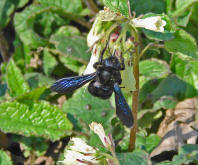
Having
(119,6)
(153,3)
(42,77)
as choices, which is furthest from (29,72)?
(119,6)

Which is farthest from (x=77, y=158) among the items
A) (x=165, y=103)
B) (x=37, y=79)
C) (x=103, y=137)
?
(x=37, y=79)

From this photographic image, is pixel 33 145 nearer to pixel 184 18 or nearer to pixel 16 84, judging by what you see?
pixel 16 84

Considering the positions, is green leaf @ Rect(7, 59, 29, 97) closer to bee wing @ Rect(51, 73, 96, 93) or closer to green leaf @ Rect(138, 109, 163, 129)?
green leaf @ Rect(138, 109, 163, 129)

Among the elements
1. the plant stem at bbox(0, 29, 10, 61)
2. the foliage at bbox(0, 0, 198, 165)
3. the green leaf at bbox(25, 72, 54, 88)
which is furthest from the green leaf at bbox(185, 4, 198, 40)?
the plant stem at bbox(0, 29, 10, 61)

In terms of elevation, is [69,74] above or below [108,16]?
below

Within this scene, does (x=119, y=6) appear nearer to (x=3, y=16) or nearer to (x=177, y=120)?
(x=177, y=120)
